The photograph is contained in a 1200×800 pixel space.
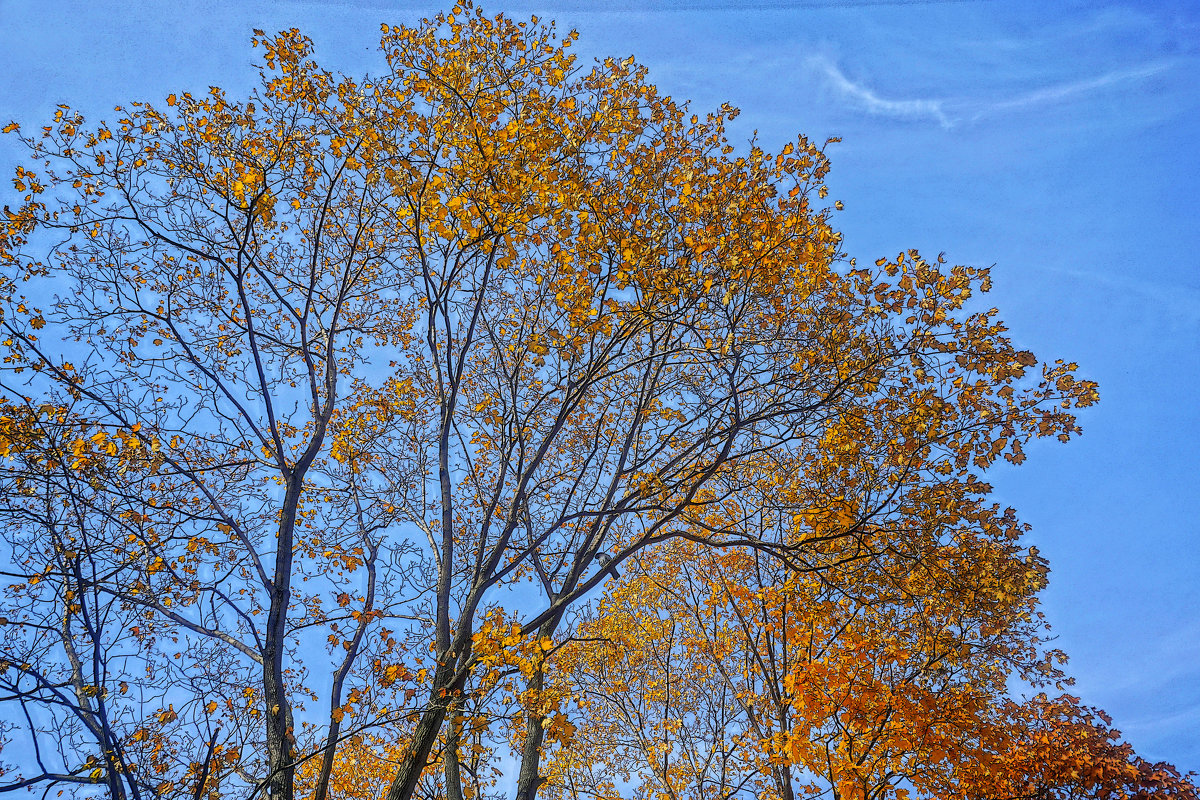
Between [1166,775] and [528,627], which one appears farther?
[1166,775]

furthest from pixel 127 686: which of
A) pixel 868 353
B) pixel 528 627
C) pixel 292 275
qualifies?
pixel 868 353

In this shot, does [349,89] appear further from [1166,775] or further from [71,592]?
[1166,775]

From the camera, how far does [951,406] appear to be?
25.7 ft

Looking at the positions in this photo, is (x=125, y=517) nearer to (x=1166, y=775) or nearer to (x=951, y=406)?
(x=951, y=406)

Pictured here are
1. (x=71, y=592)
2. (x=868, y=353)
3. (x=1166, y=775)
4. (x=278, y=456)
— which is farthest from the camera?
(x=1166, y=775)

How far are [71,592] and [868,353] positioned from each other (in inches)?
361

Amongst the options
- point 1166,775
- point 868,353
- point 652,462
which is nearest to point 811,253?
point 868,353

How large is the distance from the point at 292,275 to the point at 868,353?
815cm

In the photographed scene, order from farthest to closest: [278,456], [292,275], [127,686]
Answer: [292,275] → [278,456] → [127,686]

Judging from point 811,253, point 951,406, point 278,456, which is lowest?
point 278,456

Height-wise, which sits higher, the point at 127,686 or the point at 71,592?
the point at 71,592

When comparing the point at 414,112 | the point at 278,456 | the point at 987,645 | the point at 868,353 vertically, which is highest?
the point at 414,112

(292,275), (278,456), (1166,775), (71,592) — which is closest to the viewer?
(71,592)

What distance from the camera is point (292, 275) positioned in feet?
31.0
